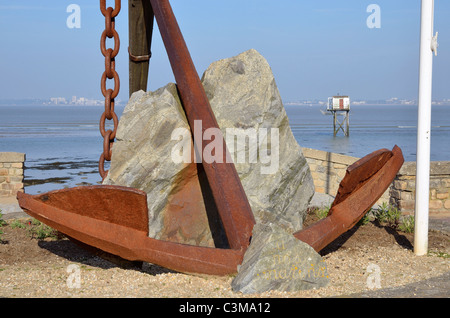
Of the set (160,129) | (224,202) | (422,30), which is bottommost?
(224,202)

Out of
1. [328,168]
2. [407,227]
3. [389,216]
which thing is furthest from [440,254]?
[328,168]

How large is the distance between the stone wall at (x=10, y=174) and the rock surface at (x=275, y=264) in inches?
282

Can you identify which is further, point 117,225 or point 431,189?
point 431,189

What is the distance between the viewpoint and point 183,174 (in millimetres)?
4168

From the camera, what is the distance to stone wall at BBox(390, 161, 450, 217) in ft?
22.7

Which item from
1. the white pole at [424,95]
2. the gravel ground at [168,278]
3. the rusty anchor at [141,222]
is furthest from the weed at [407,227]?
the rusty anchor at [141,222]

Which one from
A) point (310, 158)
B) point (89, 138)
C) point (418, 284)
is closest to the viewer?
point (418, 284)

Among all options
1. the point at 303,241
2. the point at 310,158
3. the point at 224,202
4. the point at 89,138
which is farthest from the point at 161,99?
the point at 89,138

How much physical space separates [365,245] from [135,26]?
289 cm

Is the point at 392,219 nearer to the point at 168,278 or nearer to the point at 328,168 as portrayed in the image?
the point at 168,278

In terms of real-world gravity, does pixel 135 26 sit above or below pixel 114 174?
above

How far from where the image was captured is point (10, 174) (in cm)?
934

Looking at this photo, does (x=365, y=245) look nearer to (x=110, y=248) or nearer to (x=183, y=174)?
(x=183, y=174)

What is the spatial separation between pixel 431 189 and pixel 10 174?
6.99 meters
